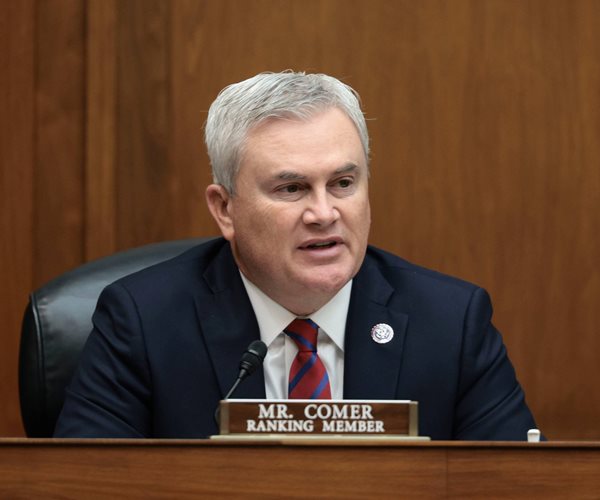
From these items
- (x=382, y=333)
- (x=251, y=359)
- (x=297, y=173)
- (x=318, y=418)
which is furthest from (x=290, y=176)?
(x=318, y=418)

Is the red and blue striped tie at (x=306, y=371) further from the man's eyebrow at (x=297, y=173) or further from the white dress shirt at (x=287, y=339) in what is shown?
the man's eyebrow at (x=297, y=173)

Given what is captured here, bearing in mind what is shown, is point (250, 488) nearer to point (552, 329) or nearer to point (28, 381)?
point (28, 381)

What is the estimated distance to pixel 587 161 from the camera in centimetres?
316

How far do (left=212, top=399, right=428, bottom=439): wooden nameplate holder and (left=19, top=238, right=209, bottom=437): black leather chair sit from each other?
2.79 ft

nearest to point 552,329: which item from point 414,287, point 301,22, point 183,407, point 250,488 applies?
point 414,287

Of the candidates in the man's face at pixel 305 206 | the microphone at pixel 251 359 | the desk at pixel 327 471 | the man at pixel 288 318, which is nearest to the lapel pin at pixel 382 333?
the man at pixel 288 318

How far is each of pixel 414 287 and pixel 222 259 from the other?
385 millimetres

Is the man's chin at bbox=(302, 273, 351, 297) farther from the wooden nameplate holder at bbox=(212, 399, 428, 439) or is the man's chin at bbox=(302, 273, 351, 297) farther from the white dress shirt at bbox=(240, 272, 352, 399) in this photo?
the wooden nameplate holder at bbox=(212, 399, 428, 439)

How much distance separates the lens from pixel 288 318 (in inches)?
94.6

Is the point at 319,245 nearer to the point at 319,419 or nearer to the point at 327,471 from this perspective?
the point at 319,419

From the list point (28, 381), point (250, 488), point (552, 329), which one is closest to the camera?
point (250, 488)

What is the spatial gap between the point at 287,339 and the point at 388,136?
0.94 meters

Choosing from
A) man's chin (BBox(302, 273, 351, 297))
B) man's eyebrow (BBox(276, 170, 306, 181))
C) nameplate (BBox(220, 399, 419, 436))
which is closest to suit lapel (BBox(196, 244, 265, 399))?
man's chin (BBox(302, 273, 351, 297))

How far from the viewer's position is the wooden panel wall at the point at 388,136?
124 inches
